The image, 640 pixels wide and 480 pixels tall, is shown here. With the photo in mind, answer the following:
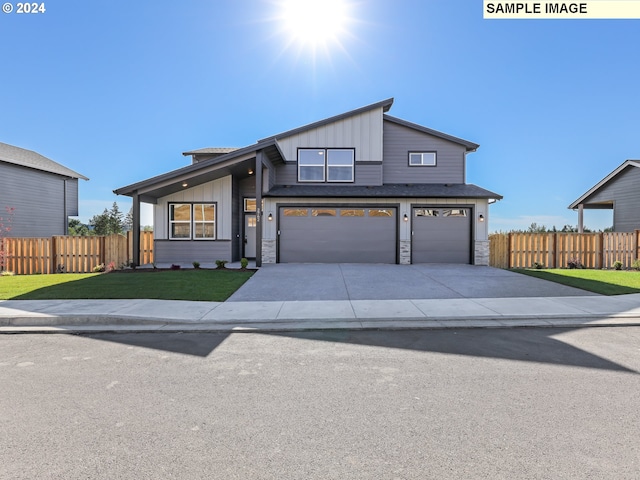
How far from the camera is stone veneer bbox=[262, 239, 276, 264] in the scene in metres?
15.1

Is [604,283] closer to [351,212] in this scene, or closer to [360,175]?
[351,212]

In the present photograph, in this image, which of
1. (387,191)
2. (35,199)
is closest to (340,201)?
(387,191)

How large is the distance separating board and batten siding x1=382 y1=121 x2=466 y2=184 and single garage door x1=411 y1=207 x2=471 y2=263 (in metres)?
2.27

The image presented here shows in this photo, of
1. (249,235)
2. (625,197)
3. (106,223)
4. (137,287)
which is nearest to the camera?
(137,287)

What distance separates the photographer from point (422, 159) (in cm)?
1697

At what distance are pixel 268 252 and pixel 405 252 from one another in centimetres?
625

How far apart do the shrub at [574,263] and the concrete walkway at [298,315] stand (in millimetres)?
9225

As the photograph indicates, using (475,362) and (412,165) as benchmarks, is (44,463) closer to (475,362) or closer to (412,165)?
(475,362)

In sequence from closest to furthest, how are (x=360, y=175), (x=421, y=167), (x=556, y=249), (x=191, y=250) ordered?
(x=191, y=250), (x=556, y=249), (x=360, y=175), (x=421, y=167)

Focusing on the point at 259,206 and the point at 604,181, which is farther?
the point at 604,181

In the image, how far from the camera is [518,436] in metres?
2.71

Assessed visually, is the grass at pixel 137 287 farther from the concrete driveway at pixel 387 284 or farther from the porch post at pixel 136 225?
the porch post at pixel 136 225

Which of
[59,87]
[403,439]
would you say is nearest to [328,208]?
[403,439]

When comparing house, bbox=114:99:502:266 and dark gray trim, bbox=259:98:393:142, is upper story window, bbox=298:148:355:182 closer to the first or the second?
house, bbox=114:99:502:266
